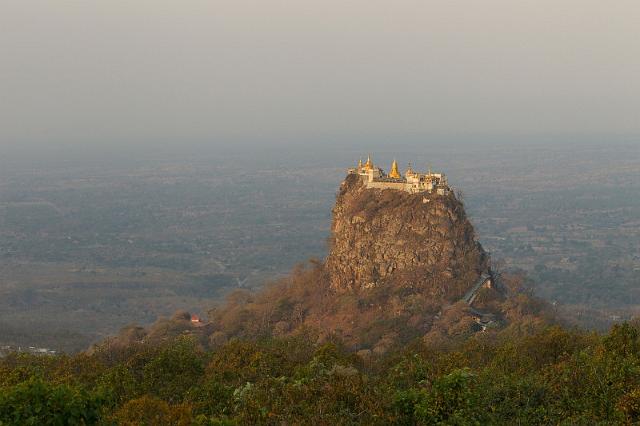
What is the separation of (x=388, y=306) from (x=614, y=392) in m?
42.1

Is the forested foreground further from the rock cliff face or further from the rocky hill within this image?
the rock cliff face

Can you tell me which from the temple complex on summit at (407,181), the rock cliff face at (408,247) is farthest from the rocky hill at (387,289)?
the temple complex on summit at (407,181)

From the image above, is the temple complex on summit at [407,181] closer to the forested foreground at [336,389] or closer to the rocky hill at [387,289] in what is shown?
the rocky hill at [387,289]

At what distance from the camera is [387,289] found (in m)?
68.8

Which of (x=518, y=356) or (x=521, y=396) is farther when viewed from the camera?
(x=518, y=356)

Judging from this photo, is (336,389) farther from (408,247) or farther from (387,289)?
(408,247)

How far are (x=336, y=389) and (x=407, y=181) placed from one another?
5025 centimetres

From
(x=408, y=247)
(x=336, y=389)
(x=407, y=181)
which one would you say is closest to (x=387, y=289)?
(x=408, y=247)

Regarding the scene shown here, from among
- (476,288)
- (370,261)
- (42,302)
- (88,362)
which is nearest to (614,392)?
(88,362)

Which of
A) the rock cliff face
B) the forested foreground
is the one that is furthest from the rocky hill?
the forested foreground

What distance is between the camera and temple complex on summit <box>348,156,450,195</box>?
233 ft

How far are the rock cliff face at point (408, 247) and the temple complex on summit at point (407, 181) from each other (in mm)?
636

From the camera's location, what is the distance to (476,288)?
218 feet

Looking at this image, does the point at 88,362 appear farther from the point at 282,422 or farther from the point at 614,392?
the point at 614,392
